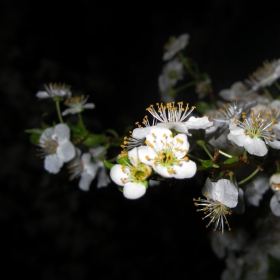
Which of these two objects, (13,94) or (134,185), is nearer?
(134,185)

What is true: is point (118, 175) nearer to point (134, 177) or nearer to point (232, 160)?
point (134, 177)

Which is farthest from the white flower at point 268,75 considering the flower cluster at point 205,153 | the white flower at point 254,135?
the white flower at point 254,135

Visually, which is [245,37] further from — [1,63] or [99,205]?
[1,63]

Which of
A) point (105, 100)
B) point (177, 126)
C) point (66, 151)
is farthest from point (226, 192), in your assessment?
point (105, 100)

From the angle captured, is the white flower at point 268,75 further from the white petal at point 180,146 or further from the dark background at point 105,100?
the dark background at point 105,100

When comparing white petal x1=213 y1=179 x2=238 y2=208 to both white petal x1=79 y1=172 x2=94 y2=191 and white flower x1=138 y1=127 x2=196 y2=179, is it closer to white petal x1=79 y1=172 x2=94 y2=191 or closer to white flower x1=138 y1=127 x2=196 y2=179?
white flower x1=138 y1=127 x2=196 y2=179

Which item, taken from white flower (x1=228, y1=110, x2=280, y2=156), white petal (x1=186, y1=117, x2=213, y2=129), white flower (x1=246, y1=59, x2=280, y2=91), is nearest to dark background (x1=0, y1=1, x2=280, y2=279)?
white flower (x1=246, y1=59, x2=280, y2=91)

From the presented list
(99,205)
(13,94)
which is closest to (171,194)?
(99,205)
